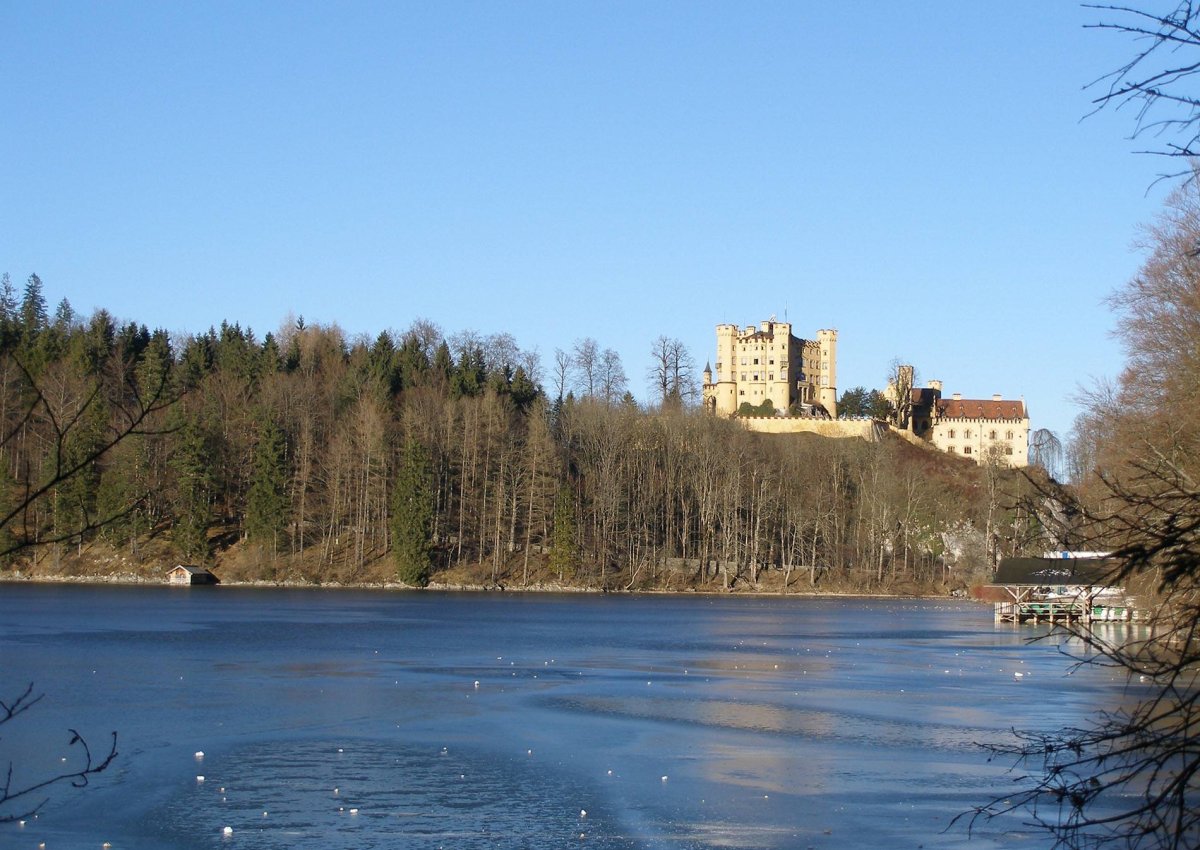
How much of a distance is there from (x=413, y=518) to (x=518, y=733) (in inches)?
2275

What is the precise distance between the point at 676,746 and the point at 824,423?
104847mm

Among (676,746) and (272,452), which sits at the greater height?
(272,452)

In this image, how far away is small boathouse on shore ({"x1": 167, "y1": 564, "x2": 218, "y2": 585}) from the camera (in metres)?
78.9

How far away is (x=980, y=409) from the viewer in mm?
135875

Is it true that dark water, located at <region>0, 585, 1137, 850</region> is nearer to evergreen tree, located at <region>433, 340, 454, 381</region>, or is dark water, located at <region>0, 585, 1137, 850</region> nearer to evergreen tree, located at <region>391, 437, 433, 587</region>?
evergreen tree, located at <region>391, 437, 433, 587</region>

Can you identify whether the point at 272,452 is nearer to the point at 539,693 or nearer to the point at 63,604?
the point at 63,604

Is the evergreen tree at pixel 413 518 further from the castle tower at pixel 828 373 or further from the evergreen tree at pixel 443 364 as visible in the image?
the castle tower at pixel 828 373

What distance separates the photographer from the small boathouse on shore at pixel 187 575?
78.9 metres

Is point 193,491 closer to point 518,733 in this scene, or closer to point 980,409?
point 518,733

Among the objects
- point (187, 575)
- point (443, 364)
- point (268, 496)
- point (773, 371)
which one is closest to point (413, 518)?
point (268, 496)

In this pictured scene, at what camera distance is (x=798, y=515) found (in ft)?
297

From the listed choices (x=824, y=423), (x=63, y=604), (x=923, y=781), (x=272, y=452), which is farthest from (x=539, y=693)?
(x=824, y=423)

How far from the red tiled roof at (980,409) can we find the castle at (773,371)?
12.7 m

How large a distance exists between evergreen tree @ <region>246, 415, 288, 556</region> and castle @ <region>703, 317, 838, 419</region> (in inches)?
2616
